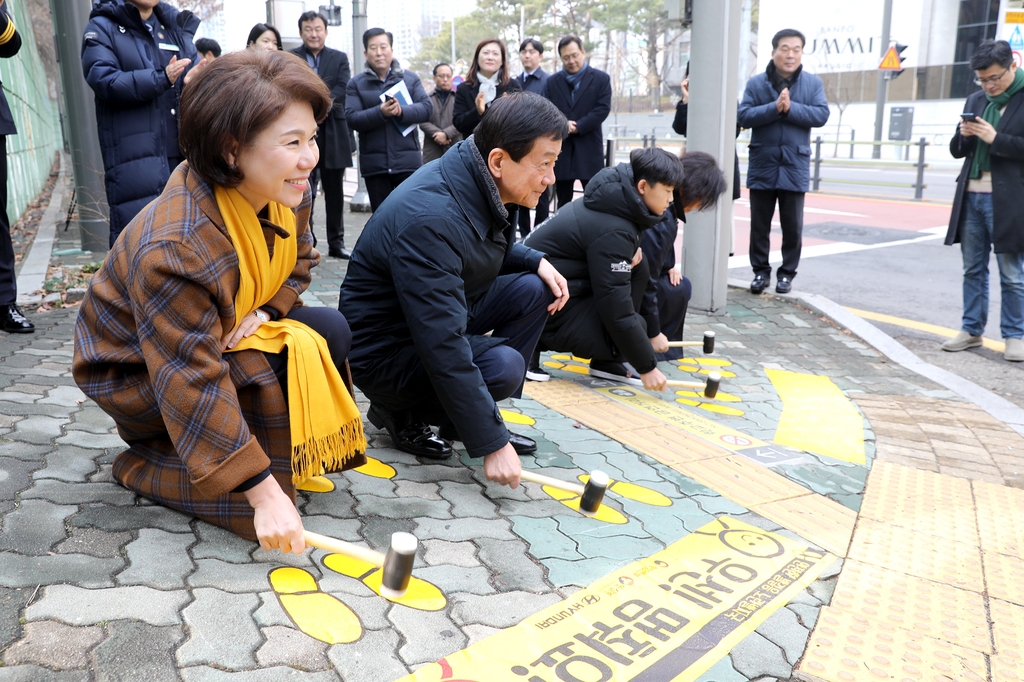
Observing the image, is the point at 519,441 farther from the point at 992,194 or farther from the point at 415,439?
the point at 992,194

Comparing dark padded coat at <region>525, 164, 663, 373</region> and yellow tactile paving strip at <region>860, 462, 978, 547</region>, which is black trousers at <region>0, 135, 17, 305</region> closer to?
dark padded coat at <region>525, 164, 663, 373</region>

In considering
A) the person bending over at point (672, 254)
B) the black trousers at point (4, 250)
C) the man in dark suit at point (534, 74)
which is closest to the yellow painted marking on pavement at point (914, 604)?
the person bending over at point (672, 254)

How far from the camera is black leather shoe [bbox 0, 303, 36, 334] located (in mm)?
4086

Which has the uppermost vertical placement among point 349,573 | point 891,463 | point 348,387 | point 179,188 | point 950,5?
point 950,5

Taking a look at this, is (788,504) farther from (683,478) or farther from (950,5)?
(950,5)

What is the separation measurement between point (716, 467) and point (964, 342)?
9.78ft

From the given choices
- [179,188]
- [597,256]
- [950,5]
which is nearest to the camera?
[179,188]

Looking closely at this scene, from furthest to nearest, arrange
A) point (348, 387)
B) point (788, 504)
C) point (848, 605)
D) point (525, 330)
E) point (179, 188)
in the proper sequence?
point (525, 330) < point (788, 504) < point (348, 387) < point (848, 605) < point (179, 188)

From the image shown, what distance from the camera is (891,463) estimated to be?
131 inches

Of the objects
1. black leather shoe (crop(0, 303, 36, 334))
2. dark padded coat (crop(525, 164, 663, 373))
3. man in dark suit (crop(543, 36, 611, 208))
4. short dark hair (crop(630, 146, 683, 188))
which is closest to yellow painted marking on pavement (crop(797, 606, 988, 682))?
dark padded coat (crop(525, 164, 663, 373))

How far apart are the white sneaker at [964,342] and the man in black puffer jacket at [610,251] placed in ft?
8.33

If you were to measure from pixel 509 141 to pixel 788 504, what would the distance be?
149 cm

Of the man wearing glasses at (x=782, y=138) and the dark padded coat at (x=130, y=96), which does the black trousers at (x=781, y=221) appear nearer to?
the man wearing glasses at (x=782, y=138)

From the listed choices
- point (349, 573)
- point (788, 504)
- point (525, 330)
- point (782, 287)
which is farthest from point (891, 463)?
point (782, 287)
